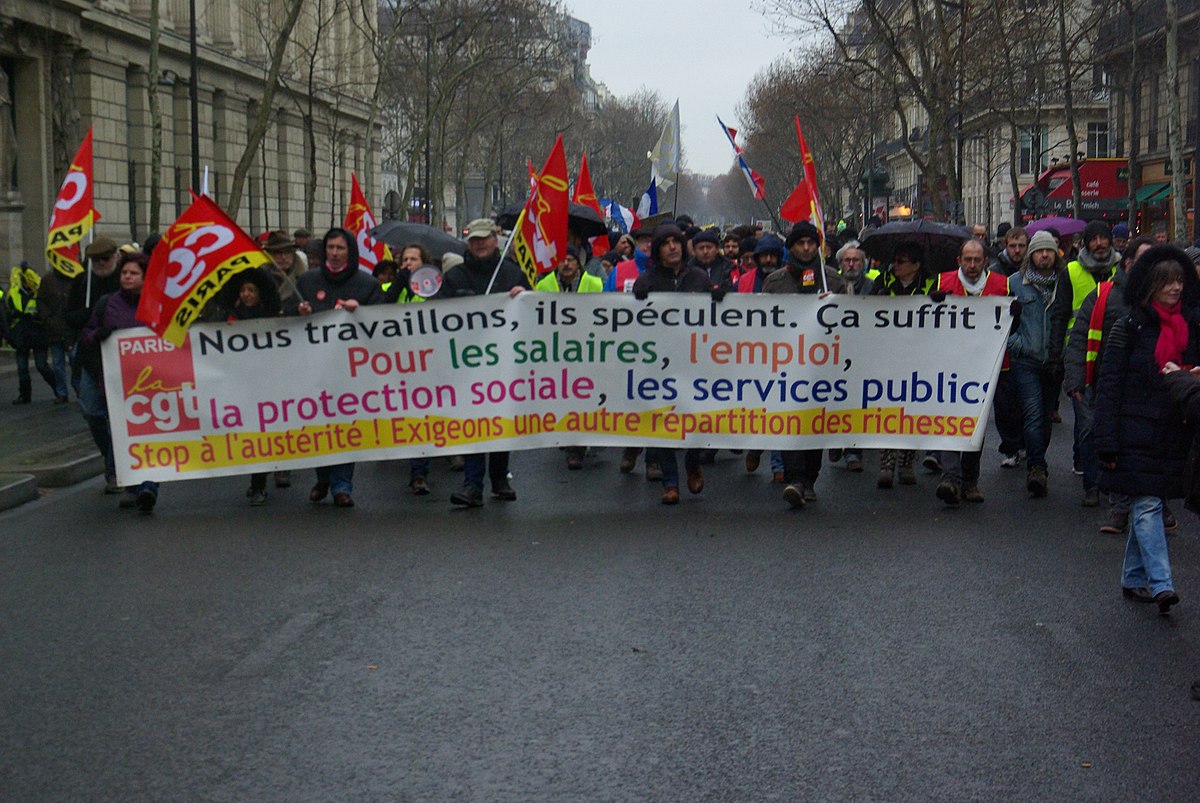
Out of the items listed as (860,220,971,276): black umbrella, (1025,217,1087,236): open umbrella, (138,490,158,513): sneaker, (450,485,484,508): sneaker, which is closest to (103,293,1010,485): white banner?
(138,490,158,513): sneaker

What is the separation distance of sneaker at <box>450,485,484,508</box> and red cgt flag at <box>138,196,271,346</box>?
1.94m

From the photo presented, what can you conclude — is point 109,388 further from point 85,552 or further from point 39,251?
point 39,251

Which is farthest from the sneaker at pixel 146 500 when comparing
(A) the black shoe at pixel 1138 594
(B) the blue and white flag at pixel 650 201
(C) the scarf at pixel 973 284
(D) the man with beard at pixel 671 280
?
(B) the blue and white flag at pixel 650 201

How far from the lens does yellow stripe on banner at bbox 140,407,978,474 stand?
33.9 ft

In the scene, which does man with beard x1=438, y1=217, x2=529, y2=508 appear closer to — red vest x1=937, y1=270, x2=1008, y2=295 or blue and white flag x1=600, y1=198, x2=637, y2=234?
red vest x1=937, y1=270, x2=1008, y2=295

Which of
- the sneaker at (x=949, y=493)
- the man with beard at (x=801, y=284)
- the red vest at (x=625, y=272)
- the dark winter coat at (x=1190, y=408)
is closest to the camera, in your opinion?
the dark winter coat at (x=1190, y=408)

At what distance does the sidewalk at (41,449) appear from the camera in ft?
37.1

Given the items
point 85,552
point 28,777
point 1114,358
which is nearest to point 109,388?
point 85,552

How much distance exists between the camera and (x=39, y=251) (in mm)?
34125

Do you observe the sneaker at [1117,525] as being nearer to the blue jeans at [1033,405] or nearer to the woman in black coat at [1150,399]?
the blue jeans at [1033,405]

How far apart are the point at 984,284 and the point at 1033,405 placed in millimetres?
905

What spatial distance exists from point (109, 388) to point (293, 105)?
142 feet

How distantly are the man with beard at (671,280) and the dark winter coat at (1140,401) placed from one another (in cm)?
366

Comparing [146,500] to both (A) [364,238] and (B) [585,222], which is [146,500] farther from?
(B) [585,222]
